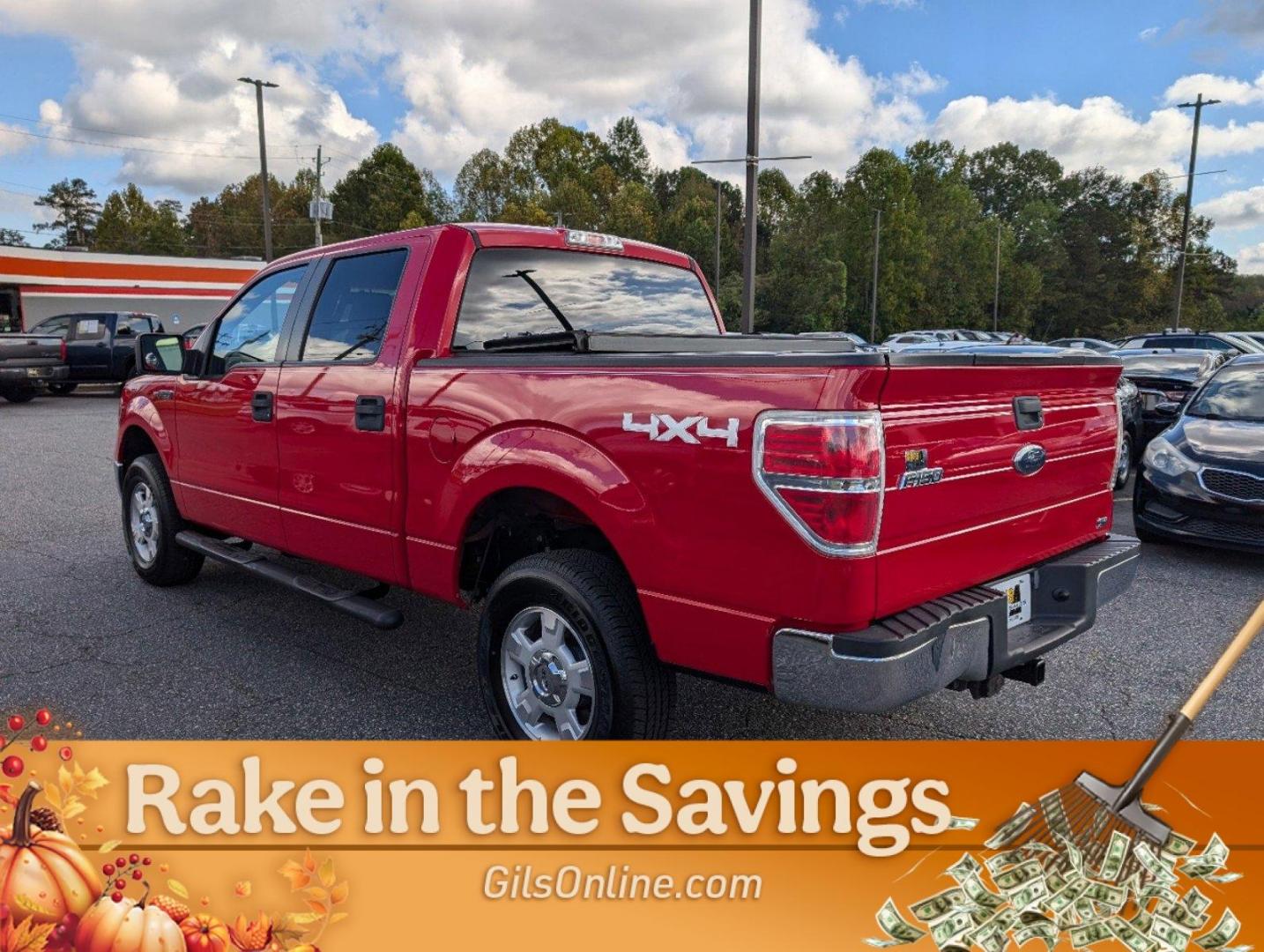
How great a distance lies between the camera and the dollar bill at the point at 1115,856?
2377 millimetres

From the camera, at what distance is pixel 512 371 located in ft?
10.7

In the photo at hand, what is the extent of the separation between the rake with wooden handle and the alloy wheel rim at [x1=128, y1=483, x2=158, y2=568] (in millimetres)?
5078

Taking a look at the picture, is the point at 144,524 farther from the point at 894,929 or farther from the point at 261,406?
the point at 894,929

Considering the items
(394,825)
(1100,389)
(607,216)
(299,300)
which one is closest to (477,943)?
(394,825)

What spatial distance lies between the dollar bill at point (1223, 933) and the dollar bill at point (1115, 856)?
0.72ft

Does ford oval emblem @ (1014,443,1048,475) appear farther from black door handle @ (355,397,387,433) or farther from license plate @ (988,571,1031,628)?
black door handle @ (355,397,387,433)

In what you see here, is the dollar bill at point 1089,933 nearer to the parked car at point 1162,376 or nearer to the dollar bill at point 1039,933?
the dollar bill at point 1039,933

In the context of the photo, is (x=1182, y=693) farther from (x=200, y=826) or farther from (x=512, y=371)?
(x=200, y=826)

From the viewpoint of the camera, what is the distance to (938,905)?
2.37 metres

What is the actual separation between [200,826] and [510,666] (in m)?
1.12

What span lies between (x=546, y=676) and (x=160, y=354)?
3620mm

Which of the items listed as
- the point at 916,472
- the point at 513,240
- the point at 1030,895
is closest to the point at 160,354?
the point at 513,240

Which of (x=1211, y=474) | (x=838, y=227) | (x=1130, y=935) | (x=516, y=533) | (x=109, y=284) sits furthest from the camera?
(x=838, y=227)

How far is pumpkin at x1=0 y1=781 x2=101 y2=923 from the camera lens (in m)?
2.33
